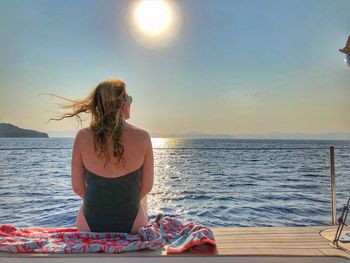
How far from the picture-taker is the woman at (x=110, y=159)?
1.54 metres

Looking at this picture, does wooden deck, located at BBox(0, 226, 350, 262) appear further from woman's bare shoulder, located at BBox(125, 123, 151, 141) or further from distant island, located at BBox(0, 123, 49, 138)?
distant island, located at BBox(0, 123, 49, 138)

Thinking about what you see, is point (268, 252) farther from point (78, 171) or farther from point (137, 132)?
point (78, 171)

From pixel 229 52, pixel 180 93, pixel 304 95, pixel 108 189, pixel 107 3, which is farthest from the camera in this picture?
pixel 304 95

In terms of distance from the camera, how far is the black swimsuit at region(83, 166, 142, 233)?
61.3 inches

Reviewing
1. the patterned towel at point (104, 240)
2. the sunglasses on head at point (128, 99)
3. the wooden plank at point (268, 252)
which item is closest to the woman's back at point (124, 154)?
the sunglasses on head at point (128, 99)

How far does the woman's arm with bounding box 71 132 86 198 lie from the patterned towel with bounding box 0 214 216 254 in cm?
22

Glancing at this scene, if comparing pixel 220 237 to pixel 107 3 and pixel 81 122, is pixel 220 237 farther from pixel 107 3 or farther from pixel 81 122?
pixel 107 3

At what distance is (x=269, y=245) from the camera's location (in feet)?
5.49

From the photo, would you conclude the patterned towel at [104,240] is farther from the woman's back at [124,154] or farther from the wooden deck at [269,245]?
the woman's back at [124,154]

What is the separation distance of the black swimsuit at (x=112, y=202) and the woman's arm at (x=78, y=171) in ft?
0.18

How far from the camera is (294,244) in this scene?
1.70 metres

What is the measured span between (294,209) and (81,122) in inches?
153

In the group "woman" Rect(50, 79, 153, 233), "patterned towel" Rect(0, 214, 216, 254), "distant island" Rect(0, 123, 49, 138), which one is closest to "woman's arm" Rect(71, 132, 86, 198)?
"woman" Rect(50, 79, 153, 233)

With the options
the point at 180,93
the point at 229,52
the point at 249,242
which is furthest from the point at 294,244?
the point at 180,93
